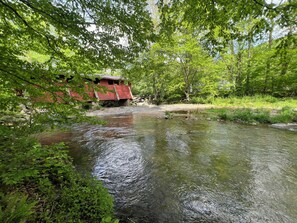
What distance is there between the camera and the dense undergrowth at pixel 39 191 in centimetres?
170

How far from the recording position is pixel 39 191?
2.55 m

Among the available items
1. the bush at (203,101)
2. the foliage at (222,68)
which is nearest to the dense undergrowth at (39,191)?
the foliage at (222,68)

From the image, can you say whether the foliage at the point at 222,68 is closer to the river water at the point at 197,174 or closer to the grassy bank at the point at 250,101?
the grassy bank at the point at 250,101

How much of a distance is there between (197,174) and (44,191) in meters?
3.03

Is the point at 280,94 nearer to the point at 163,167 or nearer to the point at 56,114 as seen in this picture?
the point at 163,167

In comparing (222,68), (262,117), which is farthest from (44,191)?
(222,68)

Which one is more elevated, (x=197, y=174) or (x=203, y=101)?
(x=197, y=174)

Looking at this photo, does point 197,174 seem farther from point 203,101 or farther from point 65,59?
point 203,101

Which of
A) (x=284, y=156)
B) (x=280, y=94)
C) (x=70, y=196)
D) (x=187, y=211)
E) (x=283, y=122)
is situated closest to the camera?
(x=70, y=196)

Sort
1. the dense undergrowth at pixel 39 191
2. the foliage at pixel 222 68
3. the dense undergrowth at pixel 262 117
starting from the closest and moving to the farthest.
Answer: the dense undergrowth at pixel 39 191
the dense undergrowth at pixel 262 117
the foliage at pixel 222 68

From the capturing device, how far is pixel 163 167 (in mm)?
4207

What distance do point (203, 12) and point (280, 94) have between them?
2149 centimetres

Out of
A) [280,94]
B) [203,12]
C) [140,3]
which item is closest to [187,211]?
[203,12]

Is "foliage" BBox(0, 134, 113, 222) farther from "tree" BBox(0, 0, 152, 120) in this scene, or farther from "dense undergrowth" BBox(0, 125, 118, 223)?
"tree" BBox(0, 0, 152, 120)
